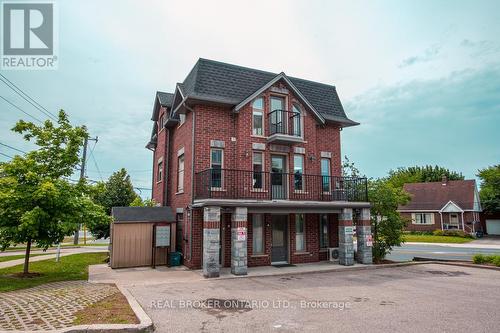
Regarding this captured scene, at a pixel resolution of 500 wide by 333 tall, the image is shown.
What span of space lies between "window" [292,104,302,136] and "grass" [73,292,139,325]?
1082 centimetres

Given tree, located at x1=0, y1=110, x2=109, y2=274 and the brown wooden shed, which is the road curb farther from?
the brown wooden shed

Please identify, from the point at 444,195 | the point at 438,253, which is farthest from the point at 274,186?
the point at 444,195

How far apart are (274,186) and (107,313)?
9.91m

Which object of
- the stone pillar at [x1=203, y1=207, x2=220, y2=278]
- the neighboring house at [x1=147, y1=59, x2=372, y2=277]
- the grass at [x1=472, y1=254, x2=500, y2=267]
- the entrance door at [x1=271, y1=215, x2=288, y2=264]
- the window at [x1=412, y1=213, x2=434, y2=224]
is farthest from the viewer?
the window at [x1=412, y1=213, x2=434, y2=224]

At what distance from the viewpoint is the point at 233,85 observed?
1574 cm

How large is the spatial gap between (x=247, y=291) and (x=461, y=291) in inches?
253

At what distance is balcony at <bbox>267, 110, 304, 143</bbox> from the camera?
1547 centimetres

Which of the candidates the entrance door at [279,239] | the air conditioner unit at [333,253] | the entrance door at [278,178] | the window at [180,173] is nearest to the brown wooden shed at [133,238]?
the window at [180,173]

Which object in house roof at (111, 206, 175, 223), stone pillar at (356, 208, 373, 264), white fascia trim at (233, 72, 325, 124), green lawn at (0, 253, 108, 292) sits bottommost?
green lawn at (0, 253, 108, 292)

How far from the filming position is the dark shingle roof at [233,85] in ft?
48.6

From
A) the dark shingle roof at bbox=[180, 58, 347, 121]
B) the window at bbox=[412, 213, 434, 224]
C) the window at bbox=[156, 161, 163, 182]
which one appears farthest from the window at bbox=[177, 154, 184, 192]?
the window at bbox=[412, 213, 434, 224]

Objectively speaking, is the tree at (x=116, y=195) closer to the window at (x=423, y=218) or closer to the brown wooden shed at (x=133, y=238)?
the brown wooden shed at (x=133, y=238)

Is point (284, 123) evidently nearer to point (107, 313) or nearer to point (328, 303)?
point (328, 303)

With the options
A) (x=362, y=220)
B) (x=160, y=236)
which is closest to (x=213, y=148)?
(x=160, y=236)
